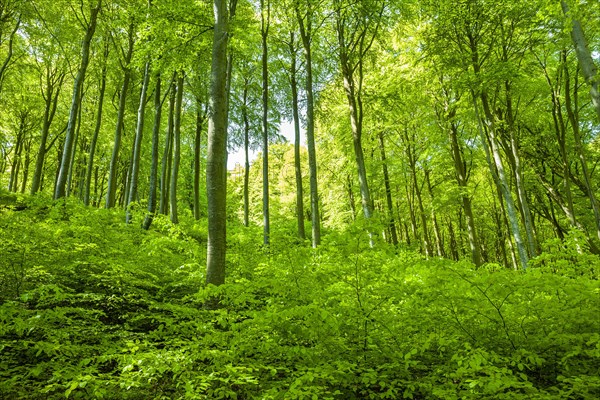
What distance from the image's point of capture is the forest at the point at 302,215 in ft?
12.1

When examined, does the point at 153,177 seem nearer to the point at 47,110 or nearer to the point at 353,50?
the point at 353,50

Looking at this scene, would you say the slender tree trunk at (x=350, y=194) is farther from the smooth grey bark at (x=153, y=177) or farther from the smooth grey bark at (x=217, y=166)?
the smooth grey bark at (x=217, y=166)

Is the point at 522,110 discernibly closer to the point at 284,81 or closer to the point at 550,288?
the point at 284,81

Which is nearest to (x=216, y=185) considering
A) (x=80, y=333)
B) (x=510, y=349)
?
(x=80, y=333)

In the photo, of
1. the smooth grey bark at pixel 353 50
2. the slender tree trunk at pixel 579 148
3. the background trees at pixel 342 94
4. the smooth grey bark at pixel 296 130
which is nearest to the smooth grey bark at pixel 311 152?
the background trees at pixel 342 94

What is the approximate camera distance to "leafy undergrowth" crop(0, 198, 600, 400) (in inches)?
128

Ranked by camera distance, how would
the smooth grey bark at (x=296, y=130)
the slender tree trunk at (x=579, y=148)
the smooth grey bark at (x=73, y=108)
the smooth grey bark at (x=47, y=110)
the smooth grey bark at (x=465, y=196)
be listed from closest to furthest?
the slender tree trunk at (x=579, y=148) → the smooth grey bark at (x=73, y=108) → the smooth grey bark at (x=465, y=196) → the smooth grey bark at (x=296, y=130) → the smooth grey bark at (x=47, y=110)

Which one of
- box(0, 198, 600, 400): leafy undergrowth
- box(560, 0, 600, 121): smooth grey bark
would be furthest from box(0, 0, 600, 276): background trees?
box(0, 198, 600, 400): leafy undergrowth

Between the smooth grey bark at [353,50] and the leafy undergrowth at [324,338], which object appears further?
the smooth grey bark at [353,50]

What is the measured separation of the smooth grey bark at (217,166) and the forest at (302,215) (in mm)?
35

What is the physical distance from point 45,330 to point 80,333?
0.37m

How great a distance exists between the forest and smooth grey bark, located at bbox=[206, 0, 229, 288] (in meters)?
0.03

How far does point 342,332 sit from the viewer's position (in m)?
4.31

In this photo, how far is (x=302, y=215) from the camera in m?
14.8
